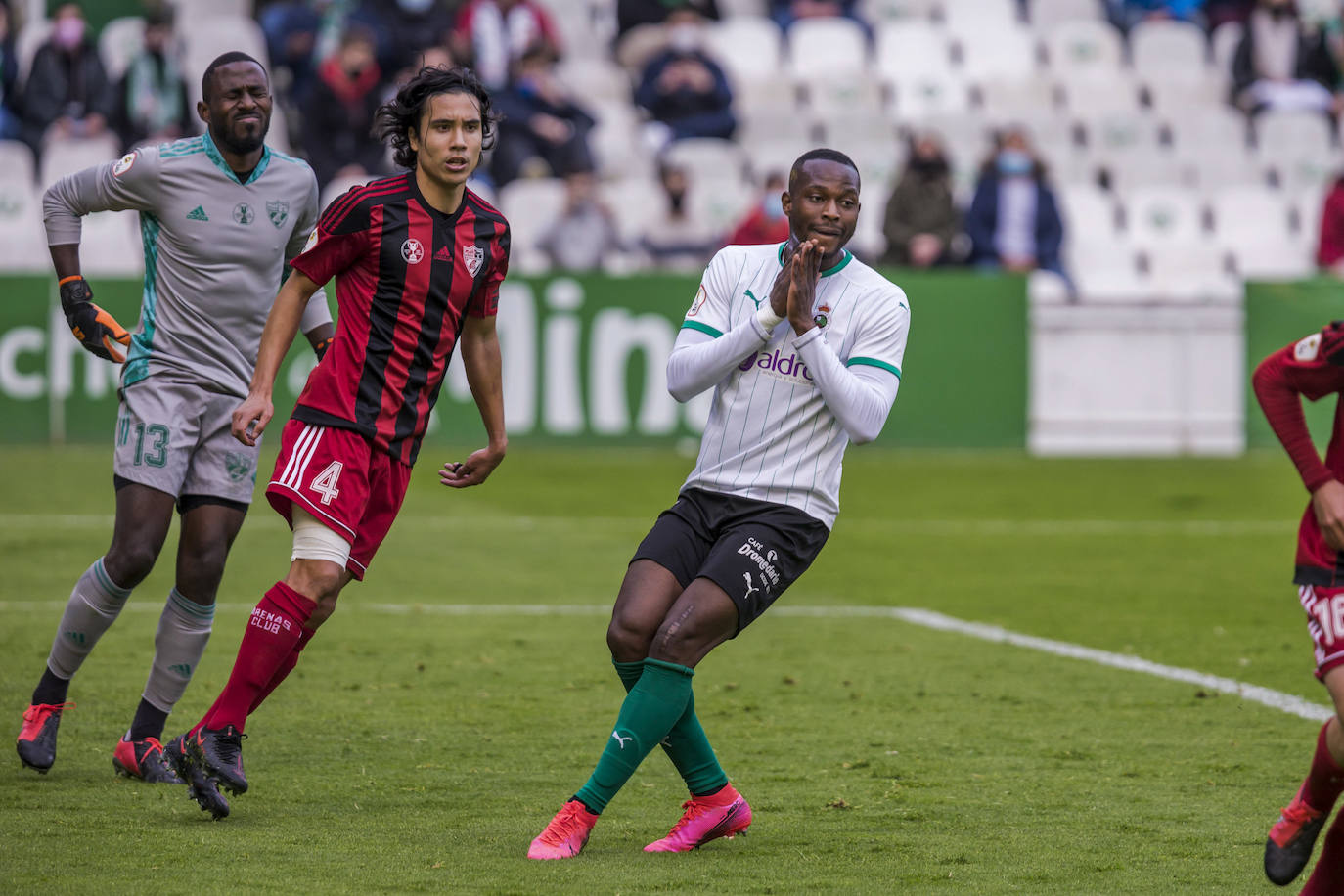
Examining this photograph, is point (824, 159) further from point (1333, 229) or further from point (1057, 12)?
point (1057, 12)

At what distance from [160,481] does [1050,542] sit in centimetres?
762

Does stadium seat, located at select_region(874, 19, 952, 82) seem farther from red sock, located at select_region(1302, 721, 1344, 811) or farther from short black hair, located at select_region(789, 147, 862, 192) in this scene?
red sock, located at select_region(1302, 721, 1344, 811)

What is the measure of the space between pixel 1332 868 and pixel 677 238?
46.3 feet

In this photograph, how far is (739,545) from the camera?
4910 millimetres

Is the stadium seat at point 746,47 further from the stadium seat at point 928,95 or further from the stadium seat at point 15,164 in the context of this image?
the stadium seat at point 15,164

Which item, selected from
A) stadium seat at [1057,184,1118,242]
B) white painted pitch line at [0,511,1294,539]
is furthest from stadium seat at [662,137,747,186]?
white painted pitch line at [0,511,1294,539]

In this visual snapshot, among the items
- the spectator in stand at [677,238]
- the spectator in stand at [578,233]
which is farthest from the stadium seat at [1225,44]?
the spectator in stand at [578,233]

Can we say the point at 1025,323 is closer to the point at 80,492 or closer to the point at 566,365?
the point at 566,365

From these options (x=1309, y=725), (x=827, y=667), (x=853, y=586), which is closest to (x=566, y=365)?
(x=853, y=586)

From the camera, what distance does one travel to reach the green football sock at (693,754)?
16.4ft

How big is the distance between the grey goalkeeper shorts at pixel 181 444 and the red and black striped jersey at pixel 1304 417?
3004mm

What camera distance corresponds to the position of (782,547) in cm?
495

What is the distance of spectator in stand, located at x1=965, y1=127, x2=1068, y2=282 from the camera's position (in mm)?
17781

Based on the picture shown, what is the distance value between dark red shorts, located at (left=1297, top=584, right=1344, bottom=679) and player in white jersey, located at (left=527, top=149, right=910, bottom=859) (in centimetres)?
118
